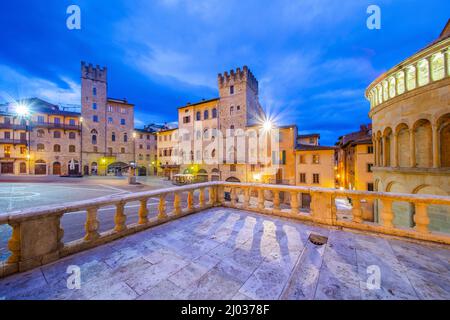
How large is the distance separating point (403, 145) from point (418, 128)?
1275mm

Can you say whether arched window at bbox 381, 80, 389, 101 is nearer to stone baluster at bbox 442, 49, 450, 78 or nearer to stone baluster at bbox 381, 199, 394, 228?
stone baluster at bbox 442, 49, 450, 78

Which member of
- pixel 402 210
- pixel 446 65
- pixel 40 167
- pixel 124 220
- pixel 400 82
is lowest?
pixel 402 210

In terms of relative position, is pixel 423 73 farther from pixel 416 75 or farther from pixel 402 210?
pixel 402 210

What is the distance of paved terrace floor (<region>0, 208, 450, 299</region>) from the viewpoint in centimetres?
230

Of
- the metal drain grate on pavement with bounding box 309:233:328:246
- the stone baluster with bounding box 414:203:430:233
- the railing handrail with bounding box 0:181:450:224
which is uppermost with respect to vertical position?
the railing handrail with bounding box 0:181:450:224

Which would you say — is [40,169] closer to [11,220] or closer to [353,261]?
[11,220]

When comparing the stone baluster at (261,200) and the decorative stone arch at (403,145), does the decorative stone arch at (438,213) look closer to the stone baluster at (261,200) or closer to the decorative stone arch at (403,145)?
the decorative stone arch at (403,145)

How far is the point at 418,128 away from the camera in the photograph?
9.67 meters

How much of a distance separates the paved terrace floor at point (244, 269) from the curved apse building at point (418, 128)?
8.70 m

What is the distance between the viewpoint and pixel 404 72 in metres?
10.0

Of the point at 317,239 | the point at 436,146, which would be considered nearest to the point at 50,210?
the point at 317,239

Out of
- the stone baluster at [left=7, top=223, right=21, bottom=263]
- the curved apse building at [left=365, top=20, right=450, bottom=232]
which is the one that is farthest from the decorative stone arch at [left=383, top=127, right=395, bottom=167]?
the stone baluster at [left=7, top=223, right=21, bottom=263]

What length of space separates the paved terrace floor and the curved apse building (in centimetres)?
870
